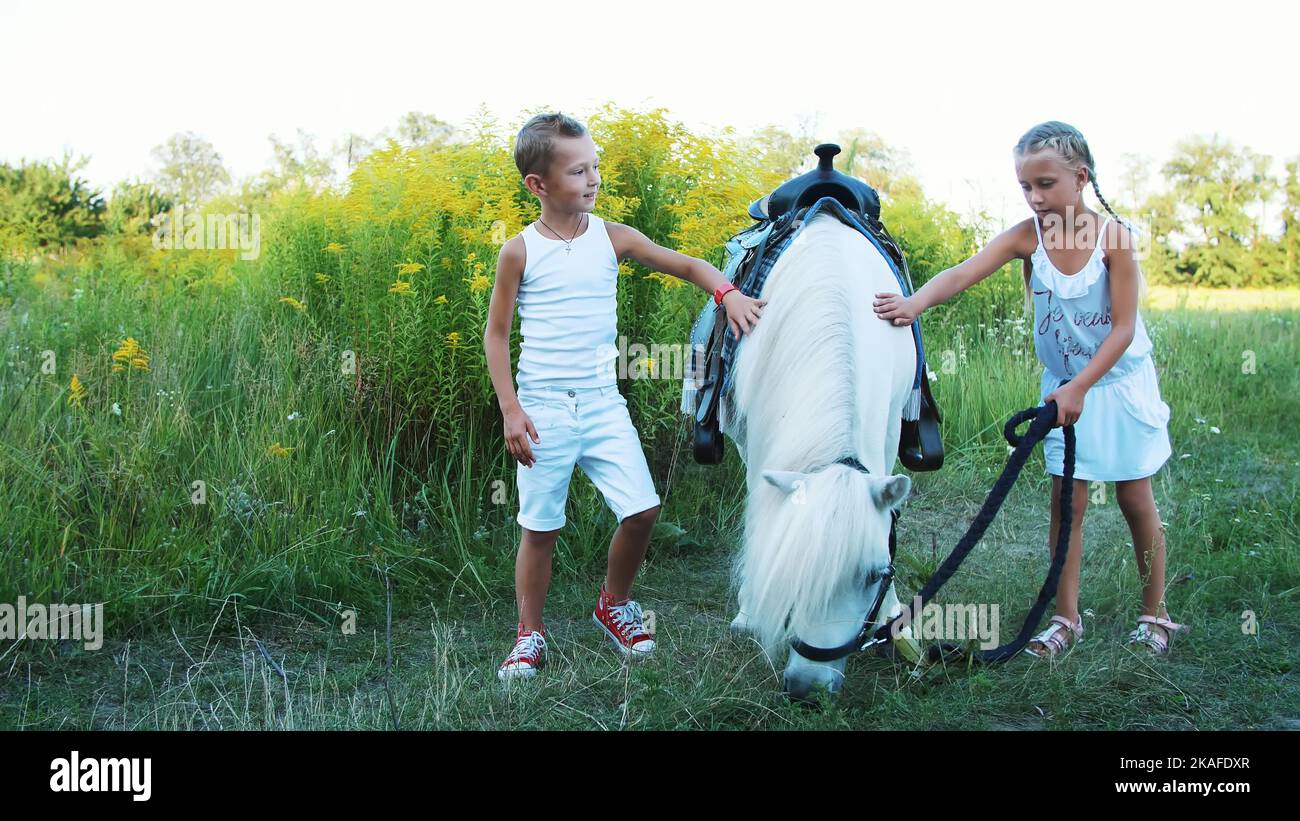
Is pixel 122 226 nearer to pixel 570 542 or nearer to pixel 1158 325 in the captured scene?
pixel 570 542

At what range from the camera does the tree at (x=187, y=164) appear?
1244cm

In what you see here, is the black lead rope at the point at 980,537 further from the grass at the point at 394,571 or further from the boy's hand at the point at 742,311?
the boy's hand at the point at 742,311

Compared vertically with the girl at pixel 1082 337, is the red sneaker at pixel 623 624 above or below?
below

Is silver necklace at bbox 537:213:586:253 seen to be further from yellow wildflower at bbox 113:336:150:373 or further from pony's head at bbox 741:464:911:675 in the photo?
yellow wildflower at bbox 113:336:150:373

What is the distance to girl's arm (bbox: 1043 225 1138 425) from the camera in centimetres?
272

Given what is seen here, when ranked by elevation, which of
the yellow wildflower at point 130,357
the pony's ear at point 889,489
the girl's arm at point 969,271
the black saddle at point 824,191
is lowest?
the pony's ear at point 889,489

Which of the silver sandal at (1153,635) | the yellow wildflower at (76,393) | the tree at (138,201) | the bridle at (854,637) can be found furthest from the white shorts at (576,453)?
the tree at (138,201)

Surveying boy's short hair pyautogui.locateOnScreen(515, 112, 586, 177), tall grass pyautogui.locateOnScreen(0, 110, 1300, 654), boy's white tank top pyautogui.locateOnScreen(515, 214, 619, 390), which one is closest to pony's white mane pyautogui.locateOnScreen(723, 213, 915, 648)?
boy's white tank top pyautogui.locateOnScreen(515, 214, 619, 390)

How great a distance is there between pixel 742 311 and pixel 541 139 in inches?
30.9

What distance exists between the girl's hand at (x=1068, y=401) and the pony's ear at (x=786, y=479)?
0.94 meters

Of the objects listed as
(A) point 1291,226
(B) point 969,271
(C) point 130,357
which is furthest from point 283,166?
(A) point 1291,226

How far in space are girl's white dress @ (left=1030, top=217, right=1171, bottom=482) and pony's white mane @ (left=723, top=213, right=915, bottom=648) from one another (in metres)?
0.56

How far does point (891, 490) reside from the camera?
2.26 meters

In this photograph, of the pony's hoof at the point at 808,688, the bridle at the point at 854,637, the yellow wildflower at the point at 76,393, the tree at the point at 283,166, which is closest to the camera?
the bridle at the point at 854,637
